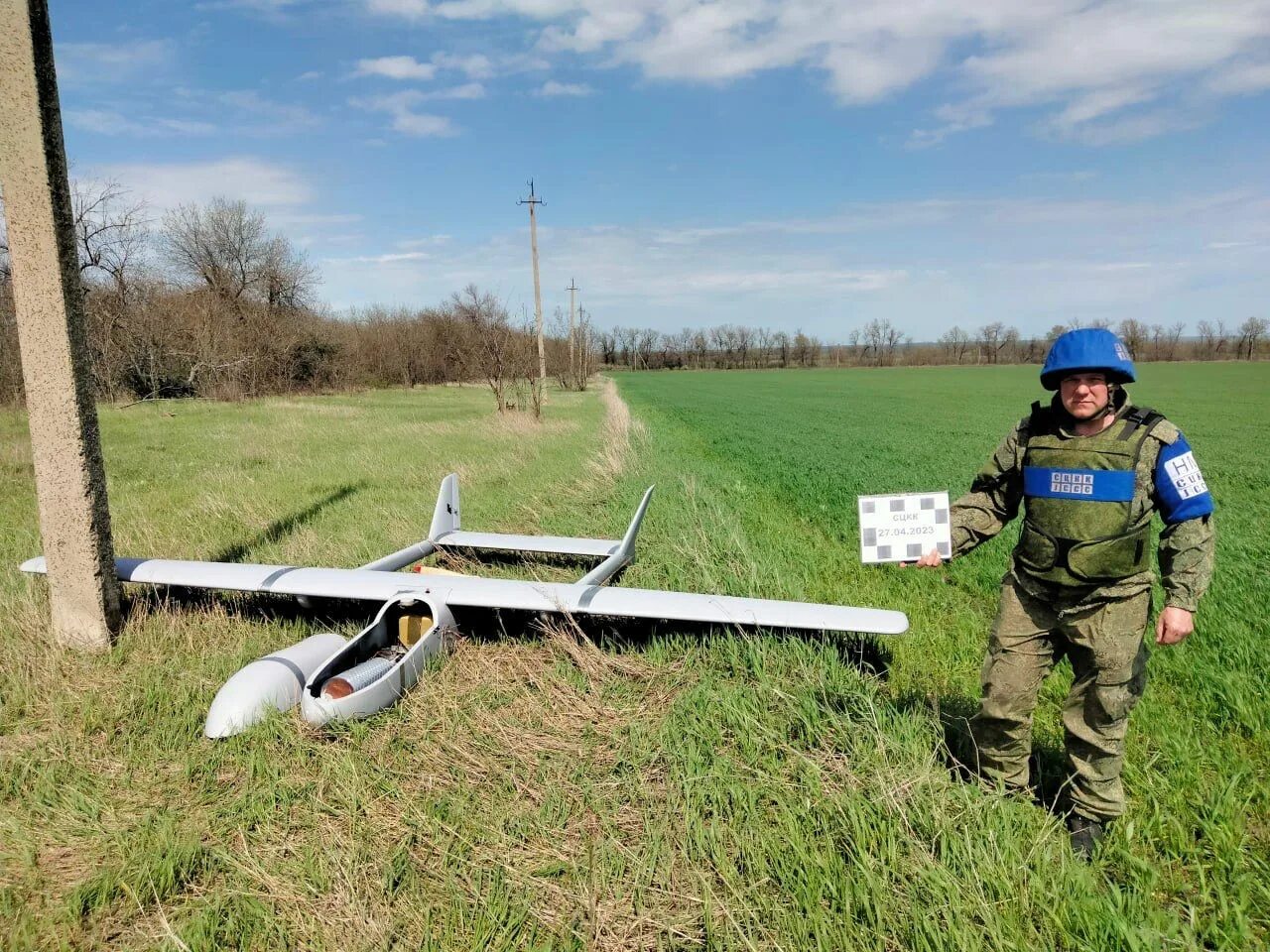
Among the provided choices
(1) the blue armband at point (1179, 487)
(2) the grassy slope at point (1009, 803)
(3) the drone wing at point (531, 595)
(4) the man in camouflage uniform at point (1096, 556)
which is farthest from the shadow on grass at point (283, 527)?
(1) the blue armband at point (1179, 487)

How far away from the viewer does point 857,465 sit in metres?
17.6

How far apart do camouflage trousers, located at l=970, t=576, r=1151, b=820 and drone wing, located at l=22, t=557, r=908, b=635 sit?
41.5 inches

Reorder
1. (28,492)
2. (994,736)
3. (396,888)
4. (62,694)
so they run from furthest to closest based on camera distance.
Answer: (28,492), (62,694), (994,736), (396,888)

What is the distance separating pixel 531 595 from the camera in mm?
5203

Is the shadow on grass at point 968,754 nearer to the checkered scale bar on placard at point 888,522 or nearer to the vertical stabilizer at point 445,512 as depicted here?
the checkered scale bar on placard at point 888,522

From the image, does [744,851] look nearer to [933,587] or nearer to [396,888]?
[396,888]

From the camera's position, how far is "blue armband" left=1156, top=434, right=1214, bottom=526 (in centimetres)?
284

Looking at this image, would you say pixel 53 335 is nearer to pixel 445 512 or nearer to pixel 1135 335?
pixel 445 512

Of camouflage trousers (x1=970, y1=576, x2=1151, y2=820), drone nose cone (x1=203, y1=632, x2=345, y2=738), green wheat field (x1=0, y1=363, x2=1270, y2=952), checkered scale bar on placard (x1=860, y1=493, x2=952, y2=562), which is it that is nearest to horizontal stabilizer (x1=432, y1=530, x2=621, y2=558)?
green wheat field (x1=0, y1=363, x2=1270, y2=952)

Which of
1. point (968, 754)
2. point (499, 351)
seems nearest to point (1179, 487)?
point (968, 754)

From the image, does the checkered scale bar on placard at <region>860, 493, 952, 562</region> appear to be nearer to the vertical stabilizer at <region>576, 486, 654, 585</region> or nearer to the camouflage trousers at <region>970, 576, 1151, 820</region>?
the camouflage trousers at <region>970, 576, 1151, 820</region>

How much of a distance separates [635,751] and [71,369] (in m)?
5.07

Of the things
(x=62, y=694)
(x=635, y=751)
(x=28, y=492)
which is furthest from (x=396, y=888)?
(x=28, y=492)

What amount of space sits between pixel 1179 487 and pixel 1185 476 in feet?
0.20
